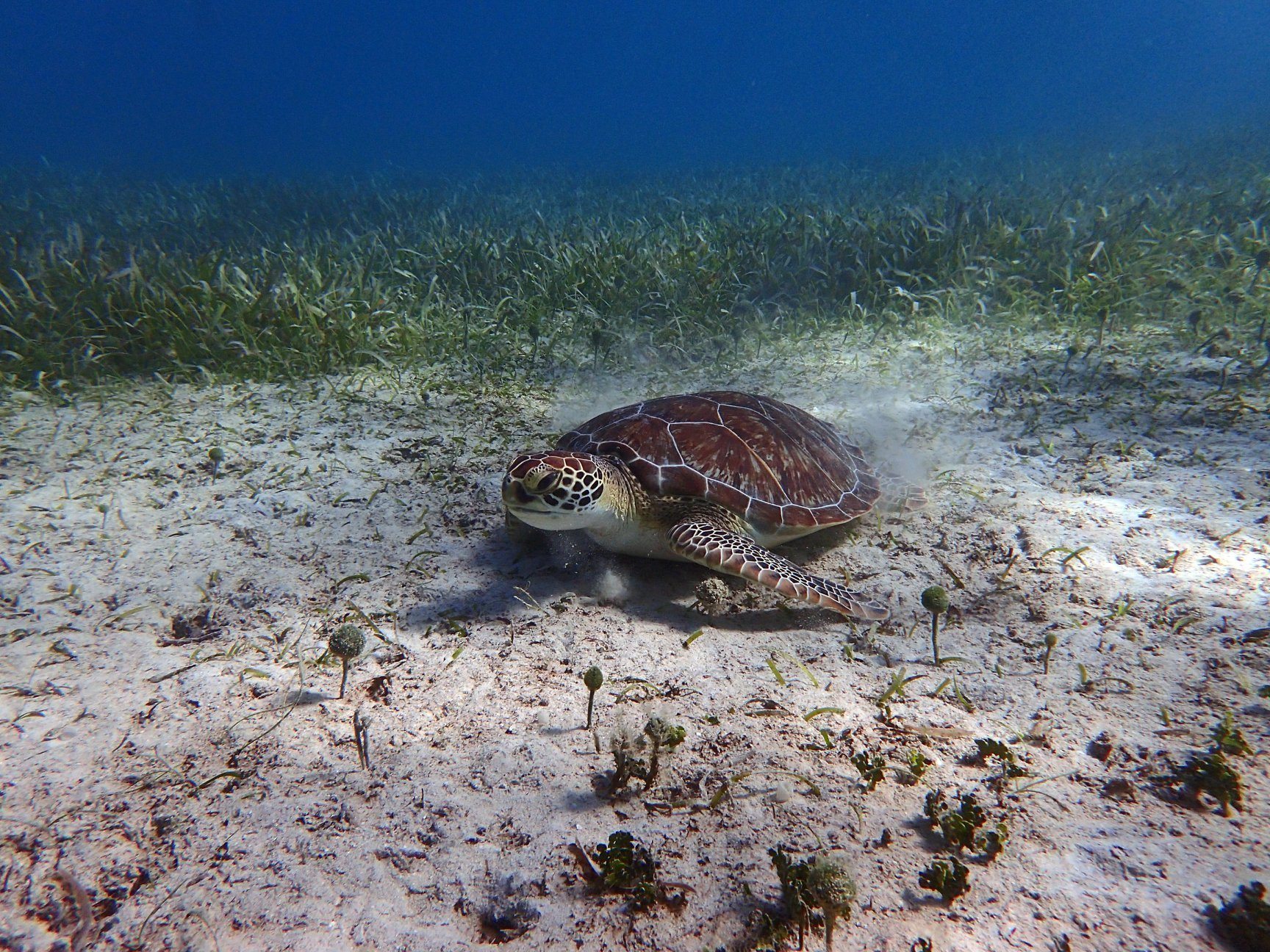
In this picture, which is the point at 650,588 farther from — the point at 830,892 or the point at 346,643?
the point at 830,892

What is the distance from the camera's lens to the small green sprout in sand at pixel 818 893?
1.39m

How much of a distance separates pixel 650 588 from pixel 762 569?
26.3 inches

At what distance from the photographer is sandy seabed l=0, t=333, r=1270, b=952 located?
1.54m

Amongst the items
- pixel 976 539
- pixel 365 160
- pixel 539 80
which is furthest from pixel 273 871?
pixel 539 80

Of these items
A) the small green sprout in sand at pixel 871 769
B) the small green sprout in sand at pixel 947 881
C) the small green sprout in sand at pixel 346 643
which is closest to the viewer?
the small green sprout in sand at pixel 947 881

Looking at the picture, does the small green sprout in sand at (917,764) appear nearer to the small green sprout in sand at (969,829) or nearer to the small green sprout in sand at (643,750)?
the small green sprout in sand at (969,829)

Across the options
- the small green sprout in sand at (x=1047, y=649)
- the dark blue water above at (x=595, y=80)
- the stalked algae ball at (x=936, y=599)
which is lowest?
the small green sprout in sand at (x=1047, y=649)

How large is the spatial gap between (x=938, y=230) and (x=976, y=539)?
5664mm

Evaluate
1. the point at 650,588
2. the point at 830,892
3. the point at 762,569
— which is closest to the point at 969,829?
the point at 830,892

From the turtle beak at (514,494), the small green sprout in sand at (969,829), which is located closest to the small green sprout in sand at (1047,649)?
the small green sprout in sand at (969,829)

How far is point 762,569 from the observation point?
275 centimetres

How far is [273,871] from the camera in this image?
1.63m

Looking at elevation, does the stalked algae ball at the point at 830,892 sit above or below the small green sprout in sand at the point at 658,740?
below

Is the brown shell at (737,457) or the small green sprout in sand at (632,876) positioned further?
the brown shell at (737,457)
